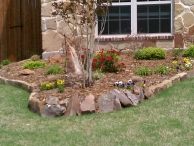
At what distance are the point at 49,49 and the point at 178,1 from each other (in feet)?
11.6

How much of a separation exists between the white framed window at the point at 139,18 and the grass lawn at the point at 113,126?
4.13 metres

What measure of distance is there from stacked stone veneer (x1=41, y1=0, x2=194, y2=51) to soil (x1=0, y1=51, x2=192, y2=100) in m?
0.49

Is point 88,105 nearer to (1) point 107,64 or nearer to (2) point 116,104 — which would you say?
(2) point 116,104

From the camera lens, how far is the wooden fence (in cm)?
1331

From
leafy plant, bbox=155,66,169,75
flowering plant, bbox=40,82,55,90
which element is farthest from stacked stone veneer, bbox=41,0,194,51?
flowering plant, bbox=40,82,55,90

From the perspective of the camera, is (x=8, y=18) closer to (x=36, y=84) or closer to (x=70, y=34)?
(x=70, y=34)

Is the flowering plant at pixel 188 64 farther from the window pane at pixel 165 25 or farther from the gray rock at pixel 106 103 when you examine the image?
the gray rock at pixel 106 103

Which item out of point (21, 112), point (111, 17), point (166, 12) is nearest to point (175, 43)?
point (166, 12)

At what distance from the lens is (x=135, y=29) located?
1234 cm

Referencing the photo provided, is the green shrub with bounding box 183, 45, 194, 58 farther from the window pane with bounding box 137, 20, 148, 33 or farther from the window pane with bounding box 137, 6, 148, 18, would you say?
the window pane with bounding box 137, 6, 148, 18

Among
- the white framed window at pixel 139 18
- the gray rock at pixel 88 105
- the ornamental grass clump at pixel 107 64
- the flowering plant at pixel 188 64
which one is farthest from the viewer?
the white framed window at pixel 139 18

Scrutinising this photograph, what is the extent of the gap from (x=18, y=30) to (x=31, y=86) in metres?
4.52

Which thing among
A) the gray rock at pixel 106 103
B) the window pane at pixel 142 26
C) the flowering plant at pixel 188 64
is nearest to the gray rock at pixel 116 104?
the gray rock at pixel 106 103

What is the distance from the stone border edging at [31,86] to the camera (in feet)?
26.3
